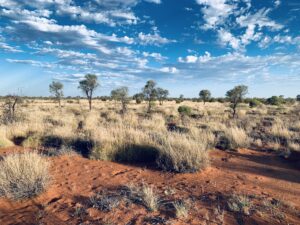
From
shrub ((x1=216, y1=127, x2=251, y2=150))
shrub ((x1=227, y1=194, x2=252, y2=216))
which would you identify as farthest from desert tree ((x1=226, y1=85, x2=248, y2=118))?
shrub ((x1=227, y1=194, x2=252, y2=216))

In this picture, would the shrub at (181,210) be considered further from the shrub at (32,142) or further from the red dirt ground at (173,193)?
the shrub at (32,142)

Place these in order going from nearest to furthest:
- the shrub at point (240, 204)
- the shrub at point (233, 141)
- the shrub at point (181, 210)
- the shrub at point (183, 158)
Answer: the shrub at point (181, 210) → the shrub at point (240, 204) → the shrub at point (183, 158) → the shrub at point (233, 141)

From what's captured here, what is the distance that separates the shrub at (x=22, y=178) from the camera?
5629mm

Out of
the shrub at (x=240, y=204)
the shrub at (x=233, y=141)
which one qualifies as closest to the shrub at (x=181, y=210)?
the shrub at (x=240, y=204)

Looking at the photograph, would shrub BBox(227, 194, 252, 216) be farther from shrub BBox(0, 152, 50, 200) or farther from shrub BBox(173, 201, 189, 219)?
shrub BBox(0, 152, 50, 200)

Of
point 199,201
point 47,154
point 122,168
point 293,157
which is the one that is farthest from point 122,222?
point 293,157

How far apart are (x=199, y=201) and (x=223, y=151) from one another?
5.17 m

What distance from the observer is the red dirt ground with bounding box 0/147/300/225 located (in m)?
4.58

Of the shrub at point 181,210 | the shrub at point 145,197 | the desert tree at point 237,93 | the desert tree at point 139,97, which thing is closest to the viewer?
the shrub at point 181,210

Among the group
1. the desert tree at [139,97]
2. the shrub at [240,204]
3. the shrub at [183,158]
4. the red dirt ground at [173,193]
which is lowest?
the red dirt ground at [173,193]

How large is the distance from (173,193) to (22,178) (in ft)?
12.0

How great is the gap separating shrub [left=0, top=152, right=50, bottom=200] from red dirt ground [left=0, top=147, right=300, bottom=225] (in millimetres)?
184

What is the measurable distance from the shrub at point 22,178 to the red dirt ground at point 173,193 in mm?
184

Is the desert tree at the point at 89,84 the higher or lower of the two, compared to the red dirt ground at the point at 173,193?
higher
